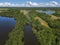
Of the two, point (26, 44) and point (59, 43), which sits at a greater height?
point (59, 43)

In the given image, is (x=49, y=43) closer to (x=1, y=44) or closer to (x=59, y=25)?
(x=1, y=44)

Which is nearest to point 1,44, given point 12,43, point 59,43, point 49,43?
point 12,43

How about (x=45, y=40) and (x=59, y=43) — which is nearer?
(x=59, y=43)

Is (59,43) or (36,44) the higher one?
(59,43)

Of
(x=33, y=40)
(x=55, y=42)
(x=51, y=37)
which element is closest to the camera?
(x=55, y=42)

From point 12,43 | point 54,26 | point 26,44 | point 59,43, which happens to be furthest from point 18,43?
point 54,26

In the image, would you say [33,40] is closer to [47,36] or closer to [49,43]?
[47,36]

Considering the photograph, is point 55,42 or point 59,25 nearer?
point 55,42

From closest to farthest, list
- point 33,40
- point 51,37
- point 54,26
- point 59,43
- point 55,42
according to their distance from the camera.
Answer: point 59,43
point 55,42
point 51,37
point 33,40
point 54,26

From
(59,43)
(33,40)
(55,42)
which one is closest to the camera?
(59,43)
